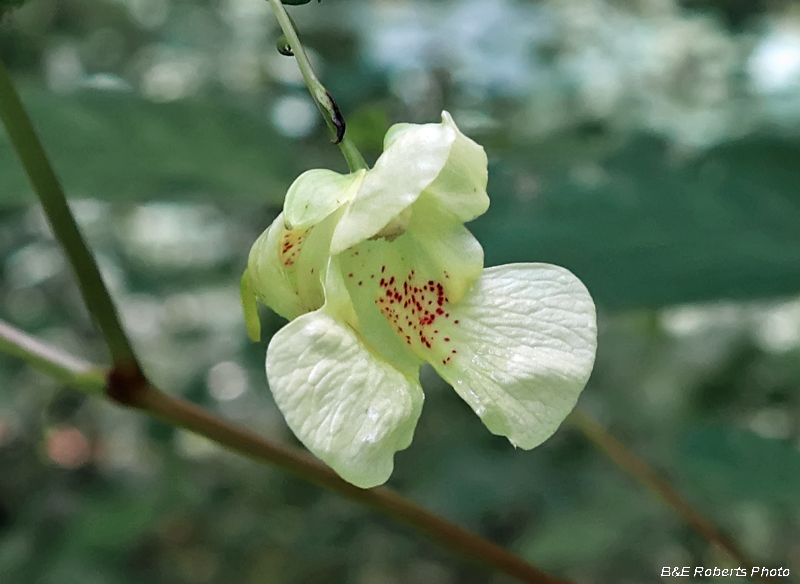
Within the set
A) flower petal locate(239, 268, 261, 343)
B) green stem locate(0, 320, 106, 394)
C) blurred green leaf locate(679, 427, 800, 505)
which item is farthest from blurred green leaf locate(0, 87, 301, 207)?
blurred green leaf locate(679, 427, 800, 505)

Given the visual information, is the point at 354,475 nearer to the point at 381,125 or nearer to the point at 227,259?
the point at 381,125

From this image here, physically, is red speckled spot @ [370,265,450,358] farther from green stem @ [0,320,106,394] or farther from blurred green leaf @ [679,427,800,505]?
blurred green leaf @ [679,427,800,505]

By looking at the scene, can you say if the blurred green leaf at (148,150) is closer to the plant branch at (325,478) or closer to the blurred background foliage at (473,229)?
the blurred background foliage at (473,229)

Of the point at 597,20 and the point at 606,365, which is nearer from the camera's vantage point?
the point at 606,365

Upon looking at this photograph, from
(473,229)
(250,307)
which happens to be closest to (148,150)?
(473,229)

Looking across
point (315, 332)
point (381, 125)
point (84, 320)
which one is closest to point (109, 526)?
point (84, 320)

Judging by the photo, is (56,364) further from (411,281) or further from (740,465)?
(740,465)
